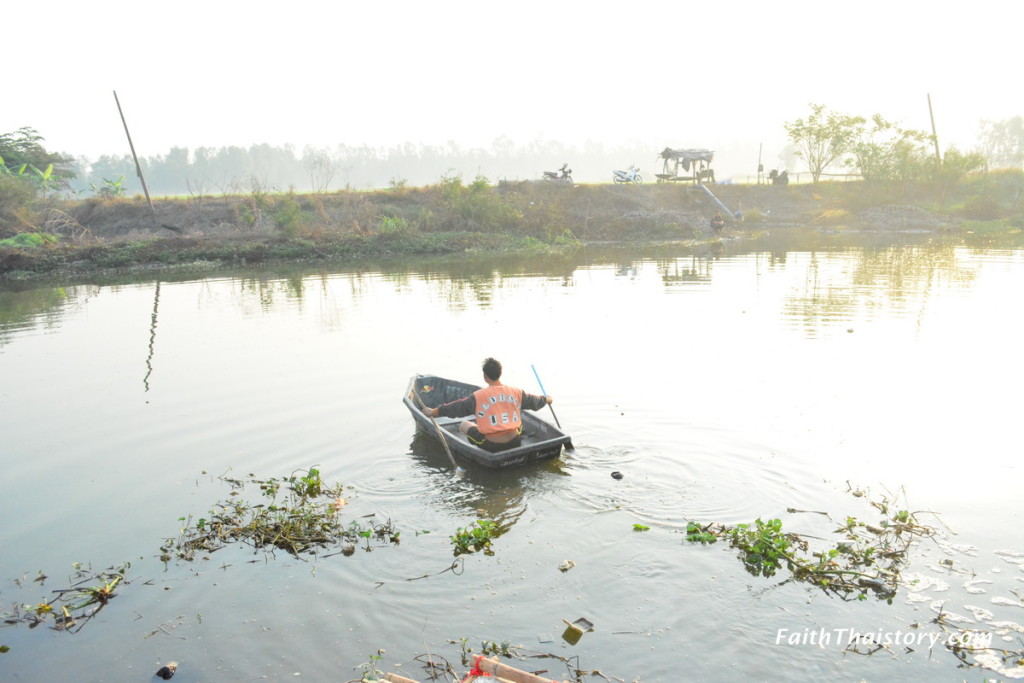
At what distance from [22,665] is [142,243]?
3148cm

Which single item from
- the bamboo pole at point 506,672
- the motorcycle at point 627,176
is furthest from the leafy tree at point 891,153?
the bamboo pole at point 506,672

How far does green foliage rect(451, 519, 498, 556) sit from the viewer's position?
6785 millimetres

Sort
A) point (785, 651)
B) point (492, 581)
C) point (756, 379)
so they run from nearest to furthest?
point (785, 651) → point (492, 581) → point (756, 379)

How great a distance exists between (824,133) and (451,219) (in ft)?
86.5

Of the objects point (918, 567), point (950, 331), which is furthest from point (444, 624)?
point (950, 331)

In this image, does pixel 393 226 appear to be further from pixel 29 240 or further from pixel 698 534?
pixel 698 534

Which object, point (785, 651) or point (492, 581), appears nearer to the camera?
point (785, 651)

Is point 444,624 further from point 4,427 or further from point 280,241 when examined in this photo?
point 280,241

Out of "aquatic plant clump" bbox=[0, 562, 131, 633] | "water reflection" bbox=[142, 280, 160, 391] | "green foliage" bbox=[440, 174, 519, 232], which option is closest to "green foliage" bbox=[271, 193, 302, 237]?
"green foliage" bbox=[440, 174, 519, 232]

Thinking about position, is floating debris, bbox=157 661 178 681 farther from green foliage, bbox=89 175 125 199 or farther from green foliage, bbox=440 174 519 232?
green foliage, bbox=89 175 125 199

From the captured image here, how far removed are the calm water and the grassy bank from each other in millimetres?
15152

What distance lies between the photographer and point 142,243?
108ft

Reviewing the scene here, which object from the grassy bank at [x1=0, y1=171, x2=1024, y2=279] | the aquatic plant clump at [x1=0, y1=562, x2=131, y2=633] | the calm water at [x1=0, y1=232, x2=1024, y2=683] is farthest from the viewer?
the grassy bank at [x1=0, y1=171, x2=1024, y2=279]

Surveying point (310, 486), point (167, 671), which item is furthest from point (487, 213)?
point (167, 671)
